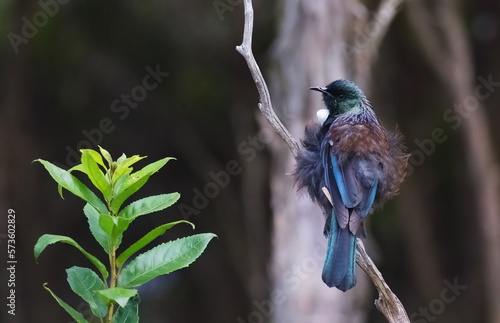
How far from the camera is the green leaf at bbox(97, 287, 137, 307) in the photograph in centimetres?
164

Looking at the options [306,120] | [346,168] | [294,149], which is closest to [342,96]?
[346,168]

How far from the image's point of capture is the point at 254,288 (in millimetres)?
10086

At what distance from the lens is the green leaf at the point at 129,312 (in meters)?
1.80

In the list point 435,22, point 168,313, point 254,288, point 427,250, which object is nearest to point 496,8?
point 435,22

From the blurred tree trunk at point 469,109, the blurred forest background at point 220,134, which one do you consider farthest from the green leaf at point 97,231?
the blurred tree trunk at point 469,109

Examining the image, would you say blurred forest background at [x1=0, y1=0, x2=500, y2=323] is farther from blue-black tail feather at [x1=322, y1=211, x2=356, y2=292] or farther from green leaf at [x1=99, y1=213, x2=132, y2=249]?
green leaf at [x1=99, y1=213, x2=132, y2=249]

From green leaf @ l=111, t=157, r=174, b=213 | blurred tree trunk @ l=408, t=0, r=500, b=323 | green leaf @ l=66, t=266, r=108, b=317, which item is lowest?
blurred tree trunk @ l=408, t=0, r=500, b=323

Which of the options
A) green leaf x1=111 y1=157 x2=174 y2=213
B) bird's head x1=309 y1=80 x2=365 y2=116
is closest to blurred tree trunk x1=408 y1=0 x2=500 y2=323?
bird's head x1=309 y1=80 x2=365 y2=116

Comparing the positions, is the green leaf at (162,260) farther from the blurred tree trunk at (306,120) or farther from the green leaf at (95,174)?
the blurred tree trunk at (306,120)

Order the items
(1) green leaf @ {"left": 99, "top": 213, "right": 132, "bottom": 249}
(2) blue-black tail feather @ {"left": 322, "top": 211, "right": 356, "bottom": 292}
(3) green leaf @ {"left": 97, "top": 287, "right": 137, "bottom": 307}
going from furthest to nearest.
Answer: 1. (2) blue-black tail feather @ {"left": 322, "top": 211, "right": 356, "bottom": 292}
2. (1) green leaf @ {"left": 99, "top": 213, "right": 132, "bottom": 249}
3. (3) green leaf @ {"left": 97, "top": 287, "right": 137, "bottom": 307}

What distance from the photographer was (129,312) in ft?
5.95

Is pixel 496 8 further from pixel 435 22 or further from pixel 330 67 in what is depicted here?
pixel 330 67

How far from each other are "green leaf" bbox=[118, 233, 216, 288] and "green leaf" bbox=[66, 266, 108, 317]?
0.06 metres

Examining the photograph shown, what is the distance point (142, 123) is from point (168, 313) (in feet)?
8.56
